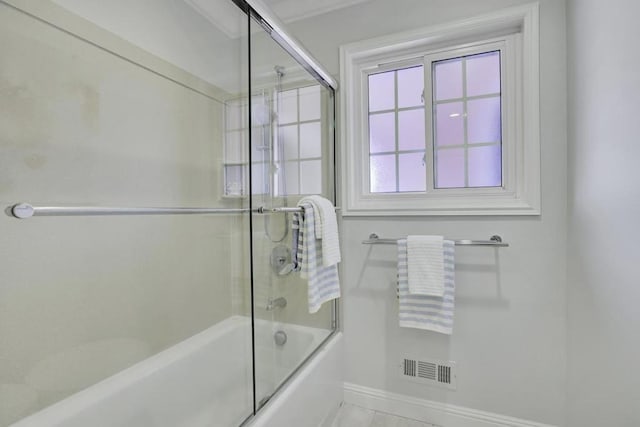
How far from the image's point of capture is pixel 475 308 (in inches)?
63.0

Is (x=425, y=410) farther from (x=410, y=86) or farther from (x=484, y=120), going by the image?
(x=410, y=86)

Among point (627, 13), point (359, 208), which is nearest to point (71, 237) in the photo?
point (359, 208)

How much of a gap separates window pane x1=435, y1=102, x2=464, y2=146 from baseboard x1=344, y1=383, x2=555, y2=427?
1438 millimetres

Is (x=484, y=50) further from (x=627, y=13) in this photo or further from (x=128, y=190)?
(x=128, y=190)

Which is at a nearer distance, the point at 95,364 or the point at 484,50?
the point at 95,364

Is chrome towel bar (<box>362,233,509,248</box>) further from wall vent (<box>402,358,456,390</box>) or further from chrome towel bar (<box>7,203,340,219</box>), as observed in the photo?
wall vent (<box>402,358,456,390</box>)

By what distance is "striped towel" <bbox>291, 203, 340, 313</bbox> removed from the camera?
1.38m

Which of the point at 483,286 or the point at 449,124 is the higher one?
the point at 449,124

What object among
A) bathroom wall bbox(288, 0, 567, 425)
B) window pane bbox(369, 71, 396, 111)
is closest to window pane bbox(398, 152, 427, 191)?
bathroom wall bbox(288, 0, 567, 425)

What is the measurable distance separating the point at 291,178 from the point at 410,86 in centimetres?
94

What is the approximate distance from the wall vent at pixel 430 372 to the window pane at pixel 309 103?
1.44 meters

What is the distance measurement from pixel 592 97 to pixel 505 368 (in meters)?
1.29

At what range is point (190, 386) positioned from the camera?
118 centimetres

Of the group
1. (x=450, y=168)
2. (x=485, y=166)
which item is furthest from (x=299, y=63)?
(x=485, y=166)
